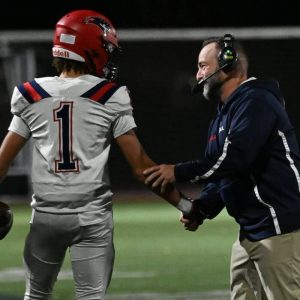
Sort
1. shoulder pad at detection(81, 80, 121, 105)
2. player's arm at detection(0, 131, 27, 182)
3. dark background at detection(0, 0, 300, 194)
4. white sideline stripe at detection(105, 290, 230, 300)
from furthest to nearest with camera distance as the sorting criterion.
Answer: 1. dark background at detection(0, 0, 300, 194)
2. white sideline stripe at detection(105, 290, 230, 300)
3. player's arm at detection(0, 131, 27, 182)
4. shoulder pad at detection(81, 80, 121, 105)

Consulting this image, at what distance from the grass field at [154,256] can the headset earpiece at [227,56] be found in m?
2.56

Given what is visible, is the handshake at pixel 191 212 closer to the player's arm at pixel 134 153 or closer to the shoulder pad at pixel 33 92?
the player's arm at pixel 134 153

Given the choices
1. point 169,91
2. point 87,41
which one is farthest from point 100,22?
point 169,91

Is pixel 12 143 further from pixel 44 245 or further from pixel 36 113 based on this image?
pixel 44 245

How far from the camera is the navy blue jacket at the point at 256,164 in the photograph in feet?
14.2

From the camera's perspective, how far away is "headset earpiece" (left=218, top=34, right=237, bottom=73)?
4.64m

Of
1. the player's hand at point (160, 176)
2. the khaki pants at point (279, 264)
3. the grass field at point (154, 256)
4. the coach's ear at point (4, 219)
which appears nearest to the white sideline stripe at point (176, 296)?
the grass field at point (154, 256)

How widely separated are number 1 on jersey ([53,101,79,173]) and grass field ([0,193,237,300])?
282 cm

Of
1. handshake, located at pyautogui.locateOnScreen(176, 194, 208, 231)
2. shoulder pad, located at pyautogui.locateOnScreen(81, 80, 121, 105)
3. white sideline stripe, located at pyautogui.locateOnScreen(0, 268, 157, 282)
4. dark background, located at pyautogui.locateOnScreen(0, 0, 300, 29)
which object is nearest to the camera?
shoulder pad, located at pyautogui.locateOnScreen(81, 80, 121, 105)

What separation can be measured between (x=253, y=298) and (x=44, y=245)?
1185mm

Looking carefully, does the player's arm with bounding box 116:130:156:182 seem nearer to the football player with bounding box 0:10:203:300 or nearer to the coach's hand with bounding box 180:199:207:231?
the football player with bounding box 0:10:203:300

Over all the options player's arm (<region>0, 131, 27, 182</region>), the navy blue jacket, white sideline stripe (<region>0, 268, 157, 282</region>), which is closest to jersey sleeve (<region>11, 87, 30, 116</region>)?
player's arm (<region>0, 131, 27, 182</region>)

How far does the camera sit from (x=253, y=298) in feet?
15.5

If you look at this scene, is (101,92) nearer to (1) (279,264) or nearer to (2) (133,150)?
(2) (133,150)
